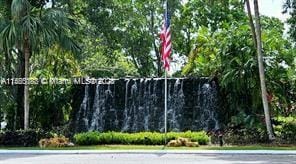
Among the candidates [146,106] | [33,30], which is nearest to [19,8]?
[33,30]

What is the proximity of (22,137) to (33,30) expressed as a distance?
501 cm

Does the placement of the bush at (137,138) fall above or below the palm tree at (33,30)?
below

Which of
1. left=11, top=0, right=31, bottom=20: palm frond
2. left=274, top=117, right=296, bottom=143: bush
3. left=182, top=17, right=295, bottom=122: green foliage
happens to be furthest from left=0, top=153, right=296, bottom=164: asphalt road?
left=182, top=17, right=295, bottom=122: green foliage

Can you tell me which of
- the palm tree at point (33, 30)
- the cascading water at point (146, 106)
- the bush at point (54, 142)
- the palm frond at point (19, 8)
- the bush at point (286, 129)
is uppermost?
the palm frond at point (19, 8)

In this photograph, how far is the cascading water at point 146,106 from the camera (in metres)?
31.2

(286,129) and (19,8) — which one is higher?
(19,8)

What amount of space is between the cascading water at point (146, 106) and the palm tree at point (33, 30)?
7.25m

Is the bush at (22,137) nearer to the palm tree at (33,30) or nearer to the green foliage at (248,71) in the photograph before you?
the palm tree at (33,30)

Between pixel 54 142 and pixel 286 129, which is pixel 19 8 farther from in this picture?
pixel 286 129

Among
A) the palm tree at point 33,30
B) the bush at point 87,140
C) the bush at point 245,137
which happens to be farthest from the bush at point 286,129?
the palm tree at point 33,30

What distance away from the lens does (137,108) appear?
32.5m

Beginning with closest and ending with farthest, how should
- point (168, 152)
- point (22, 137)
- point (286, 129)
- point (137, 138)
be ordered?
1. point (168, 152)
2. point (22, 137)
3. point (137, 138)
4. point (286, 129)

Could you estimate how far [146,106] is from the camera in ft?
106

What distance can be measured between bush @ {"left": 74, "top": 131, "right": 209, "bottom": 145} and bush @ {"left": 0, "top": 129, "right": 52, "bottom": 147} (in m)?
1.81
